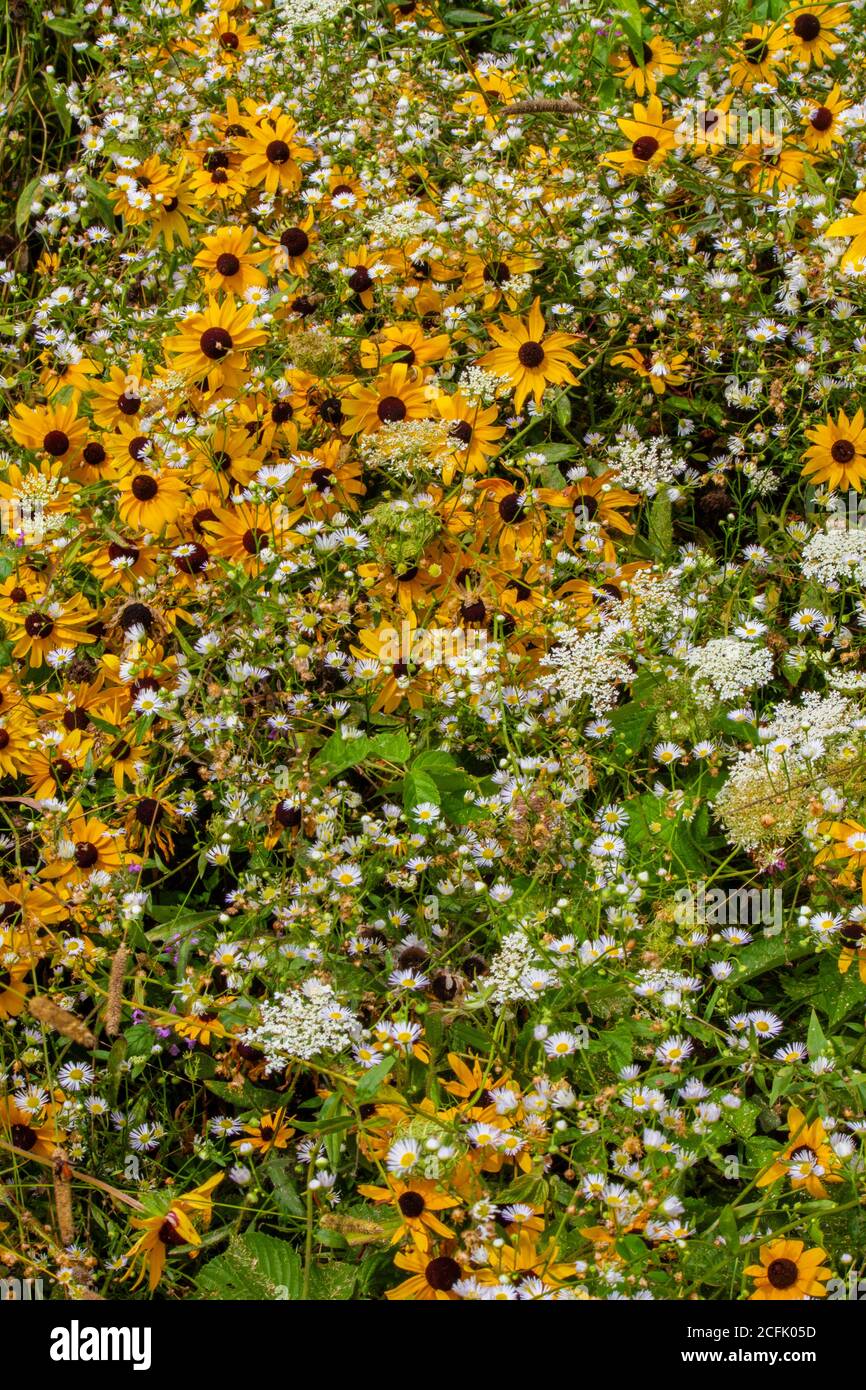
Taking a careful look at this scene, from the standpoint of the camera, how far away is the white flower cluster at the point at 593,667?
2.53 metres

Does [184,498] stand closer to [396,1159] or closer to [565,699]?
[565,699]

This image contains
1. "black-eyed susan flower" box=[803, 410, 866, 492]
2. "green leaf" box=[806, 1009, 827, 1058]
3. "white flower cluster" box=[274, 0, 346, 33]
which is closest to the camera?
"green leaf" box=[806, 1009, 827, 1058]

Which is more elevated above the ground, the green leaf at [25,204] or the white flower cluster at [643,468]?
the green leaf at [25,204]

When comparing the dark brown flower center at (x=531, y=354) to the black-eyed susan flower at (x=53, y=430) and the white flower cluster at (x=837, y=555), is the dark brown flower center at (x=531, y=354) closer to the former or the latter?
the white flower cluster at (x=837, y=555)

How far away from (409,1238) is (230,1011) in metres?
0.47

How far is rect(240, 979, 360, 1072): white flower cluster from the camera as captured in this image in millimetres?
2115

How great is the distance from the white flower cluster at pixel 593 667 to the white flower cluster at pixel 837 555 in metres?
0.40

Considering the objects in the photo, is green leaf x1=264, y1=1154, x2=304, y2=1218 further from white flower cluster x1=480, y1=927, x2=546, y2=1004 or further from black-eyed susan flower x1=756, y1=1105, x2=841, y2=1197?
black-eyed susan flower x1=756, y1=1105, x2=841, y2=1197

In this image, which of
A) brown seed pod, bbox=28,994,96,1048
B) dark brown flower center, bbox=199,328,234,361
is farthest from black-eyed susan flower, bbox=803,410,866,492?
brown seed pod, bbox=28,994,96,1048

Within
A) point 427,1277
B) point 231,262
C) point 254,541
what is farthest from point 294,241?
point 427,1277

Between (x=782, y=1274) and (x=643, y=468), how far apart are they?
1677 millimetres

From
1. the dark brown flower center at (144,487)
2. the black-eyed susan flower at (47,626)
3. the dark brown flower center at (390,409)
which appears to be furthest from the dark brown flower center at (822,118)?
the black-eyed susan flower at (47,626)

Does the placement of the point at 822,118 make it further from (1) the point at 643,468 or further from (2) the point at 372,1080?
(2) the point at 372,1080

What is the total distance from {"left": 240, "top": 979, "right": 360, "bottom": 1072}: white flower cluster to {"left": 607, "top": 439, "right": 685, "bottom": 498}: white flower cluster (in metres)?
1.33
